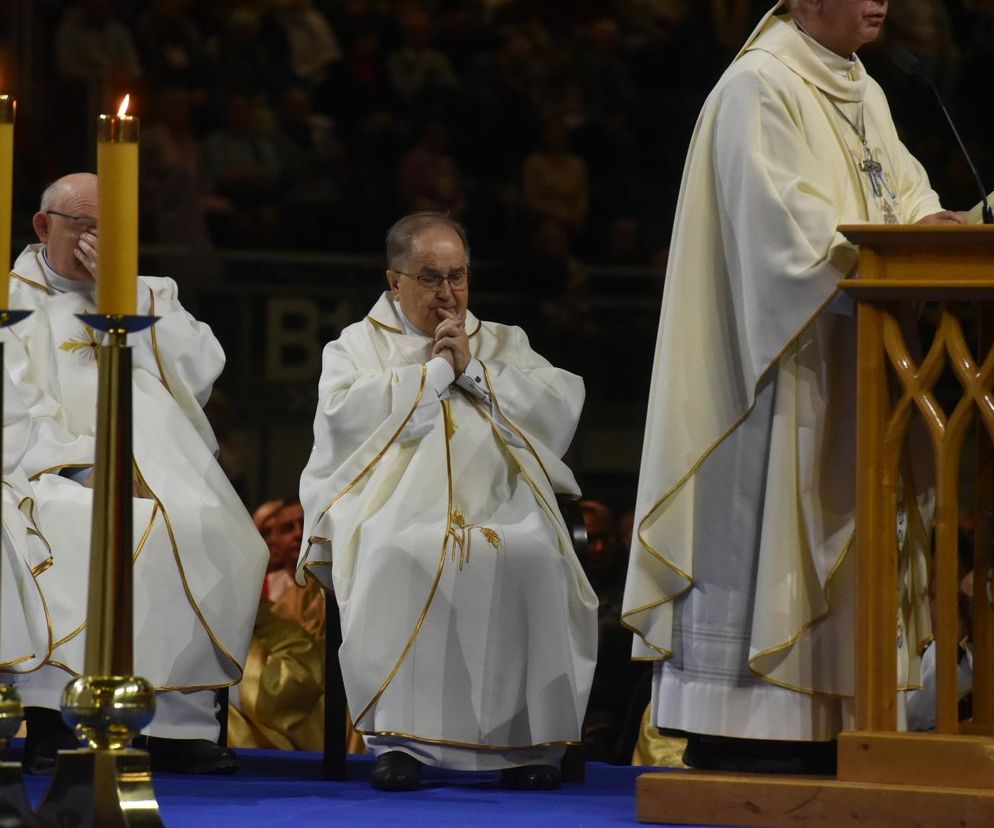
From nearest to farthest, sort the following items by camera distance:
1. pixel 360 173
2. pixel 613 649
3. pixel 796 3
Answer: pixel 796 3
pixel 613 649
pixel 360 173

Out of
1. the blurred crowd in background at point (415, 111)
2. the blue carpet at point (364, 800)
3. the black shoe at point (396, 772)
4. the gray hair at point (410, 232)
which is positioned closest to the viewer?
the blue carpet at point (364, 800)

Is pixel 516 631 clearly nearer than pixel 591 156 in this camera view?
Yes

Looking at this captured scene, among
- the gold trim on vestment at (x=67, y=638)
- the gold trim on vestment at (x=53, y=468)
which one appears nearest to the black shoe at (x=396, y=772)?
the gold trim on vestment at (x=67, y=638)

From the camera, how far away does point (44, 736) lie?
16.2 ft

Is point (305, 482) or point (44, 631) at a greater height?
point (305, 482)

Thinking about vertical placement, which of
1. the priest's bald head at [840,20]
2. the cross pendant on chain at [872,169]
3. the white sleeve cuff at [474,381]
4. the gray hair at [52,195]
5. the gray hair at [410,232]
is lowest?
the white sleeve cuff at [474,381]

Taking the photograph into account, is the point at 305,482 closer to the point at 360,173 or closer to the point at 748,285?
the point at 748,285

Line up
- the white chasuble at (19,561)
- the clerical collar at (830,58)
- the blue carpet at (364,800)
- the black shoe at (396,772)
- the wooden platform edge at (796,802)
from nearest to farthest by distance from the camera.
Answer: the wooden platform edge at (796,802) < the blue carpet at (364,800) < the clerical collar at (830,58) < the white chasuble at (19,561) < the black shoe at (396,772)

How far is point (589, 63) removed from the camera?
11391 mm

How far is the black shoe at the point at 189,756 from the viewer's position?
16.5ft

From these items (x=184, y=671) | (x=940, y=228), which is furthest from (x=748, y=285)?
(x=184, y=671)

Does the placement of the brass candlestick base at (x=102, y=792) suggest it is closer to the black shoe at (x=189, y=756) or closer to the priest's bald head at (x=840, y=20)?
the black shoe at (x=189, y=756)

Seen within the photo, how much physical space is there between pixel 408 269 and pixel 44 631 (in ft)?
4.63

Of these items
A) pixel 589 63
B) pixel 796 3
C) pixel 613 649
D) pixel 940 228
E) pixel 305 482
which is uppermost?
pixel 589 63
